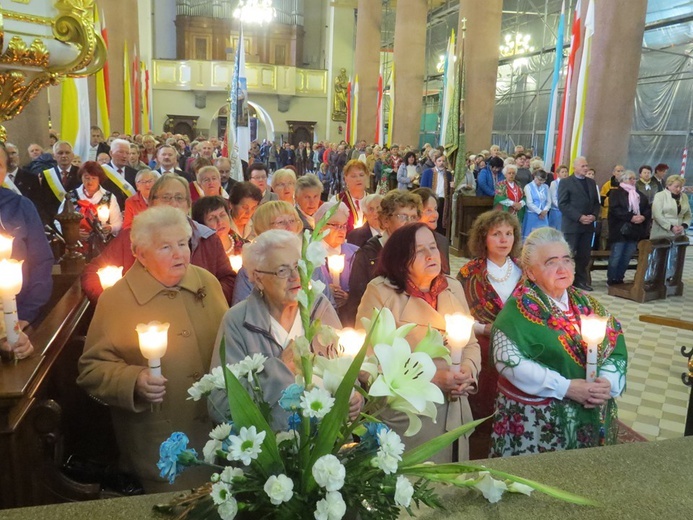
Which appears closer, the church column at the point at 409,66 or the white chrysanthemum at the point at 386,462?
the white chrysanthemum at the point at 386,462

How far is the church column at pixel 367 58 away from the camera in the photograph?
66.7ft

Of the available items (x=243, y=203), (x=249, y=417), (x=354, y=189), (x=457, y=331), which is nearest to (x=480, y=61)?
(x=354, y=189)

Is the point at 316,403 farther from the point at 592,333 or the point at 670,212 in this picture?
the point at 670,212

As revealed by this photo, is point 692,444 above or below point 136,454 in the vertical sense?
above

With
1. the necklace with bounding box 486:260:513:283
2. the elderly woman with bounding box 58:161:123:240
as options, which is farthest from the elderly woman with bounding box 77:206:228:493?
the elderly woman with bounding box 58:161:123:240

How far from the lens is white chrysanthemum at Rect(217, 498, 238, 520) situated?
99cm

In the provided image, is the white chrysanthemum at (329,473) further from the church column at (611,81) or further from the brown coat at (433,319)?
the church column at (611,81)

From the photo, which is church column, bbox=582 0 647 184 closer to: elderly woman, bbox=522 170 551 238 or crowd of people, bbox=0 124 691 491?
elderly woman, bbox=522 170 551 238

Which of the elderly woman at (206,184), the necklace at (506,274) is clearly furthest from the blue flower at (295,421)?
the elderly woman at (206,184)

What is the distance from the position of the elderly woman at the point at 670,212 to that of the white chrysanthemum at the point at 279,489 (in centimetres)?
781

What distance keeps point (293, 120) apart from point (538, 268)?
89.4 feet

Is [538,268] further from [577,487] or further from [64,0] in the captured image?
[64,0]

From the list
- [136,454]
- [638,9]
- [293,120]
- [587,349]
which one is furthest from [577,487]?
[293,120]

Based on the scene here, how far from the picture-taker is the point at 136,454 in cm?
231
